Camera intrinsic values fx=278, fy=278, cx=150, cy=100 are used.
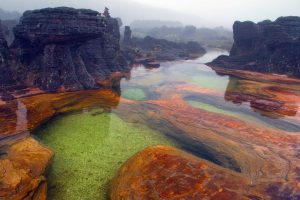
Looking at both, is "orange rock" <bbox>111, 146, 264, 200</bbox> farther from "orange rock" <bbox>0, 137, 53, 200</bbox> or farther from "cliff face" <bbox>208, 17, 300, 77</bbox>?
"cliff face" <bbox>208, 17, 300, 77</bbox>

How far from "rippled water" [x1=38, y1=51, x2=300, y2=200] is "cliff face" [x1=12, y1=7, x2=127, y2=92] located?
143 inches

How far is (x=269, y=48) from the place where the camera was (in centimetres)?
2864

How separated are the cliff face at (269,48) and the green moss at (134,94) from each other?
15.7 m

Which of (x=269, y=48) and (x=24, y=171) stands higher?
(x=269, y=48)

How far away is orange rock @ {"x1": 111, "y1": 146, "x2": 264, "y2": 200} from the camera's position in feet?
19.5

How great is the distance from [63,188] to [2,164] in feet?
5.31

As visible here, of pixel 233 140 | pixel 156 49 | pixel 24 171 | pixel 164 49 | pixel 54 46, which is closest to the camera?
pixel 24 171

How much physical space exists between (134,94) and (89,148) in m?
7.91

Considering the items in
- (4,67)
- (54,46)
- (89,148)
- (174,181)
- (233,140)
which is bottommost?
(89,148)

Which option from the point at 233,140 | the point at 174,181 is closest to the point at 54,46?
the point at 233,140

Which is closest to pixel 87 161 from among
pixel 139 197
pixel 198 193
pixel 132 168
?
pixel 132 168

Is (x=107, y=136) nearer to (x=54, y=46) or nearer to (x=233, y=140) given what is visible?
(x=233, y=140)

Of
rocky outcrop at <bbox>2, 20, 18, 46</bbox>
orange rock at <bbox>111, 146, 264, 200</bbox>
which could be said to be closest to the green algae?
orange rock at <bbox>111, 146, 264, 200</bbox>

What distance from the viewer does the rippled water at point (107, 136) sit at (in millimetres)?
7590
